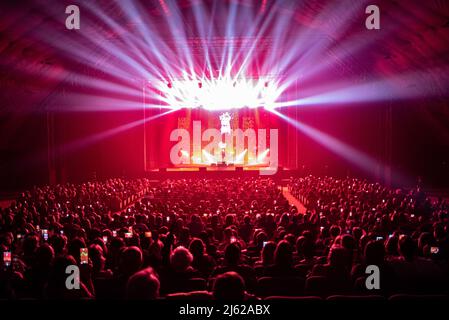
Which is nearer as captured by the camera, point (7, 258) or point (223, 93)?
point (7, 258)

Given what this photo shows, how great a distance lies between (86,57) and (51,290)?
1817 centimetres

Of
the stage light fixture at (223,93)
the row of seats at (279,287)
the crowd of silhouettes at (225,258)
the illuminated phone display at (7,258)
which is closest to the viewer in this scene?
the crowd of silhouettes at (225,258)

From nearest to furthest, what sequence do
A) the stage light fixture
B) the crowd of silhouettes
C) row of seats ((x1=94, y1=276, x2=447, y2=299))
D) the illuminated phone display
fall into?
the crowd of silhouettes, row of seats ((x1=94, y1=276, x2=447, y2=299)), the illuminated phone display, the stage light fixture

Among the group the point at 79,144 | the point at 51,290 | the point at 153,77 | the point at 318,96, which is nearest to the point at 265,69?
the point at 318,96

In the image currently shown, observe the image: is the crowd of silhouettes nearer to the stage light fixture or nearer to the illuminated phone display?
the illuminated phone display

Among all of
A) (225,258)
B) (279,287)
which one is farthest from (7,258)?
(279,287)

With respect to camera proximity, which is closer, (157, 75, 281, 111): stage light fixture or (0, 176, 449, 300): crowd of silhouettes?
(0, 176, 449, 300): crowd of silhouettes

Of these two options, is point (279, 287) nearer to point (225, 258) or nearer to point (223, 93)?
point (225, 258)

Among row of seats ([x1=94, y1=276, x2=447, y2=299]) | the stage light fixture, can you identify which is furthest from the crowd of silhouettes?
the stage light fixture

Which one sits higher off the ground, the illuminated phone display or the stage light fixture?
the stage light fixture

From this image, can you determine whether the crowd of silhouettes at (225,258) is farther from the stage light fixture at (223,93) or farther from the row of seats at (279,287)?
the stage light fixture at (223,93)

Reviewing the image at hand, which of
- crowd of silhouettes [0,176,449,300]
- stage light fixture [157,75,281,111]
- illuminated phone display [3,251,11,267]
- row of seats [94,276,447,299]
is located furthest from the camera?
stage light fixture [157,75,281,111]

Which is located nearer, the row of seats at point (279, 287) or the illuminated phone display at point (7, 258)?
the row of seats at point (279, 287)

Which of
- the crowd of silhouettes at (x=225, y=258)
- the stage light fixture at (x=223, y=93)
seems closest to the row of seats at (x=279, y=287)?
the crowd of silhouettes at (x=225, y=258)
